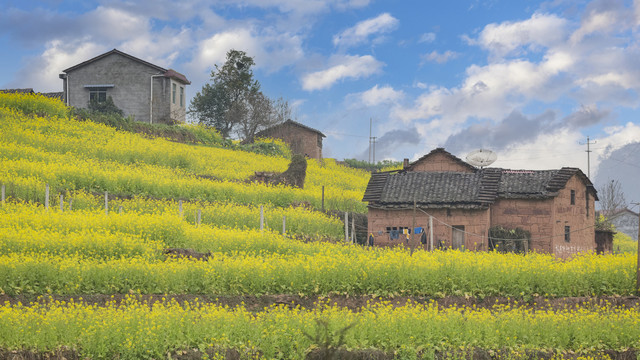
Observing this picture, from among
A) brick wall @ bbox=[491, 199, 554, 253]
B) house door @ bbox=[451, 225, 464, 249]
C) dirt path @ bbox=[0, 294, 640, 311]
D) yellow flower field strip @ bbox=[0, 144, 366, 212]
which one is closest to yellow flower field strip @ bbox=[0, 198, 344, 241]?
yellow flower field strip @ bbox=[0, 144, 366, 212]

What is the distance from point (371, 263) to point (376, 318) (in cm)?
465

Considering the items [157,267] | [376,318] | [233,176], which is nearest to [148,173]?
[233,176]

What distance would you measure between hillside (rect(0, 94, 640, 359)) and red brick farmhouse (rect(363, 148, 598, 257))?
336cm

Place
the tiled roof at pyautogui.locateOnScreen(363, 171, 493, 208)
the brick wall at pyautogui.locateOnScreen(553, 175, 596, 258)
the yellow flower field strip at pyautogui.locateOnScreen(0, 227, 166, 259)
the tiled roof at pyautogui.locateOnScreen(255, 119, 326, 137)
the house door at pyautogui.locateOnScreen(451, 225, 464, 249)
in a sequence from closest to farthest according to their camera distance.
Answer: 1. the yellow flower field strip at pyautogui.locateOnScreen(0, 227, 166, 259)
2. the house door at pyautogui.locateOnScreen(451, 225, 464, 249)
3. the tiled roof at pyautogui.locateOnScreen(363, 171, 493, 208)
4. the brick wall at pyautogui.locateOnScreen(553, 175, 596, 258)
5. the tiled roof at pyautogui.locateOnScreen(255, 119, 326, 137)

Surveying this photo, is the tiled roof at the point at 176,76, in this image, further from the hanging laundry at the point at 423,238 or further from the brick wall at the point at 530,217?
the brick wall at the point at 530,217

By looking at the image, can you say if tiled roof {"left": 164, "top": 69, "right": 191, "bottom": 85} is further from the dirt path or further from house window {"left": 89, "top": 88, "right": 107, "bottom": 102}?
the dirt path

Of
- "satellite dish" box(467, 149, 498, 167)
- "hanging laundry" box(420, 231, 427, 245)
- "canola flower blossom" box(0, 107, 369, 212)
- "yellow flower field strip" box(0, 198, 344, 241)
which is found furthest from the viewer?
"satellite dish" box(467, 149, 498, 167)

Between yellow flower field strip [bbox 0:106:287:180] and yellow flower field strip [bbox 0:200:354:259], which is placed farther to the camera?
yellow flower field strip [bbox 0:106:287:180]

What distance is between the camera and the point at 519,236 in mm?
29469

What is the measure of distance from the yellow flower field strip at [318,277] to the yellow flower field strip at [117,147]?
63.5 ft

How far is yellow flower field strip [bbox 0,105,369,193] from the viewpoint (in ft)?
124

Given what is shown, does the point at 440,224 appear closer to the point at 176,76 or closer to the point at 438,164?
the point at 438,164

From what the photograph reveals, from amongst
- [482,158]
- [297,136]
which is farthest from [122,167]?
[297,136]

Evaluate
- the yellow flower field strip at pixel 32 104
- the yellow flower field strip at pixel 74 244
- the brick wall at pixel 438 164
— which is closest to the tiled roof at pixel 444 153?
the brick wall at pixel 438 164
